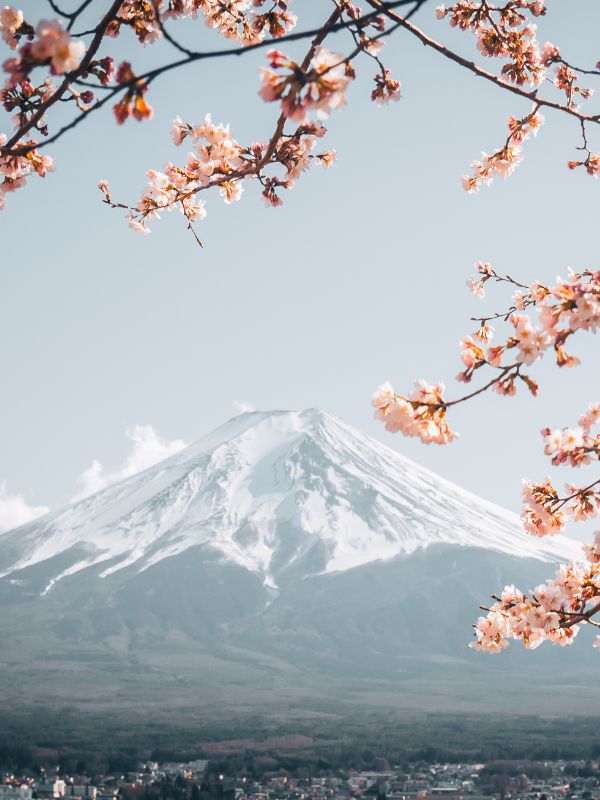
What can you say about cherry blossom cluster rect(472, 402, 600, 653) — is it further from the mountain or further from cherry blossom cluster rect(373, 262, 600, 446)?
the mountain

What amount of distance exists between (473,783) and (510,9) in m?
43.7

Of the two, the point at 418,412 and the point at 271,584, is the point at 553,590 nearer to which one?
the point at 418,412

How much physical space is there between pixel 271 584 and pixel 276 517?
17.4 meters

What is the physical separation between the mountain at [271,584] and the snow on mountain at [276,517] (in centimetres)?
33

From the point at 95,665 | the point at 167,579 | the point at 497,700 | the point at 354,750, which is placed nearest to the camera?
the point at 354,750

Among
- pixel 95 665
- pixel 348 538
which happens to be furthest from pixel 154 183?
pixel 348 538

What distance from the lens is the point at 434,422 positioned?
2.81m

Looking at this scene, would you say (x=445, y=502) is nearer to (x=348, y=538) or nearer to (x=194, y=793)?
(x=348, y=538)

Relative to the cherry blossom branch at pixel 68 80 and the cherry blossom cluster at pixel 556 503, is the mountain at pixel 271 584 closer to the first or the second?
the cherry blossom cluster at pixel 556 503

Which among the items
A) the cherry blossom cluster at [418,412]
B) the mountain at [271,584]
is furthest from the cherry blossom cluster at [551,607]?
the mountain at [271,584]

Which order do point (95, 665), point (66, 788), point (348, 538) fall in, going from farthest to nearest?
1. point (348, 538)
2. point (95, 665)
3. point (66, 788)

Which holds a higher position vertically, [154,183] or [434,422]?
[154,183]

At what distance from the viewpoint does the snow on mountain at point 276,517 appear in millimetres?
131375

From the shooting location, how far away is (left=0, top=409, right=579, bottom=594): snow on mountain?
431 feet
